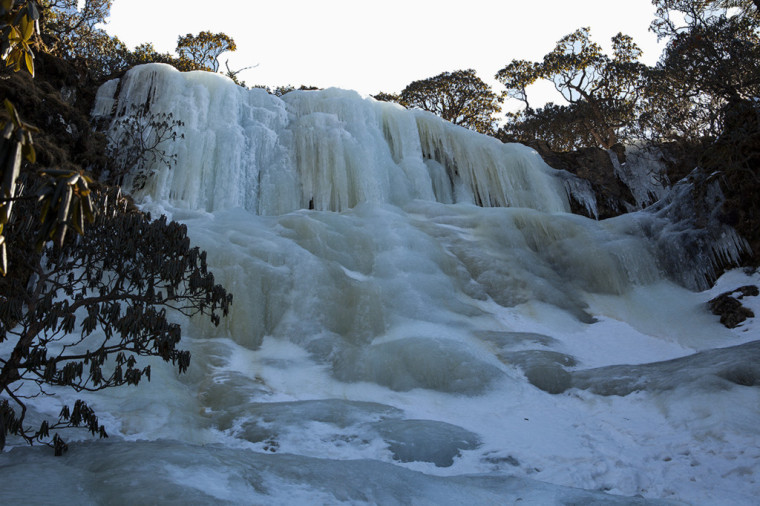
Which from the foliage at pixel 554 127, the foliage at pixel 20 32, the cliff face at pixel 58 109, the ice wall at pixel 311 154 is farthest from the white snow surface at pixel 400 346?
the foliage at pixel 554 127

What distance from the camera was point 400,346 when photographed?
8.40 metres

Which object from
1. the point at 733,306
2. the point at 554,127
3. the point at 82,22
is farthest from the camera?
the point at 554,127

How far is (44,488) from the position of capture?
140 inches

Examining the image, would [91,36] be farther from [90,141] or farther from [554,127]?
[554,127]

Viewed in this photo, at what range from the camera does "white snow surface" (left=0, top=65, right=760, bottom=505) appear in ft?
15.1

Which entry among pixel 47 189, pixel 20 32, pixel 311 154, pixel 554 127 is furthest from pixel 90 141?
pixel 554 127

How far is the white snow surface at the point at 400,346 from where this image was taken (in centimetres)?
461

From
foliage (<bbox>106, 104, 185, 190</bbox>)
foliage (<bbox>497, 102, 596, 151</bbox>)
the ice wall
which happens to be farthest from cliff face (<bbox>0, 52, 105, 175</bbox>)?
foliage (<bbox>497, 102, 596, 151</bbox>)

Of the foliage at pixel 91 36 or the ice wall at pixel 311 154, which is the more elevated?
the foliage at pixel 91 36

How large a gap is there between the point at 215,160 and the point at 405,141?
6.02m

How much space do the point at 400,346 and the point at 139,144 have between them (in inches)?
362

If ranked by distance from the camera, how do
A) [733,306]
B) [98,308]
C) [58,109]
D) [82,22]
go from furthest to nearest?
[82,22], [58,109], [733,306], [98,308]

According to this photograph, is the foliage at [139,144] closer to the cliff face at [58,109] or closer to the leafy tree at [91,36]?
the cliff face at [58,109]

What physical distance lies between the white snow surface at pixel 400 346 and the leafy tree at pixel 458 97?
10.2 metres
